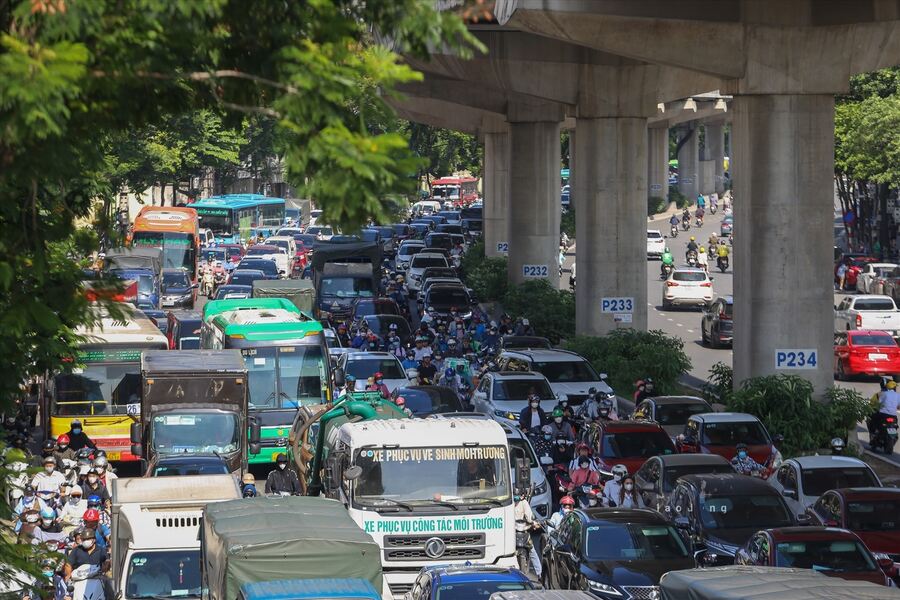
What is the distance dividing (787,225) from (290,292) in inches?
754

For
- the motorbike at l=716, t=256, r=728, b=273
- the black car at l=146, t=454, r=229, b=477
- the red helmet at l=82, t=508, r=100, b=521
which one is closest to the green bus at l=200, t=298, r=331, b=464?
the black car at l=146, t=454, r=229, b=477

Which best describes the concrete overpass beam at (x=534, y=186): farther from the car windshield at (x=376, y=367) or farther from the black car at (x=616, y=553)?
the black car at (x=616, y=553)

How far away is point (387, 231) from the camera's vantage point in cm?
9288

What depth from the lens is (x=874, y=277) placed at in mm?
62031

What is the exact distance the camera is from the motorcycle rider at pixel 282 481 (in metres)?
22.1

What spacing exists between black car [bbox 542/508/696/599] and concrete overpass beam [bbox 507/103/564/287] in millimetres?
38164

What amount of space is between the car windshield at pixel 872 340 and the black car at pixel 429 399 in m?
13.7

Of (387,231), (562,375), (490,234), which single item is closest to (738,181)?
(562,375)

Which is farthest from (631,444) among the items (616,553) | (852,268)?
(852,268)

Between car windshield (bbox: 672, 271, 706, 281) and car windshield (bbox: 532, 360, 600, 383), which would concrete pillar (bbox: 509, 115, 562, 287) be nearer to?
car windshield (bbox: 672, 271, 706, 281)

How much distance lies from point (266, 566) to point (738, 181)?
62.6 feet

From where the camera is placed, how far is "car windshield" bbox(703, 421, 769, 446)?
83.9 ft

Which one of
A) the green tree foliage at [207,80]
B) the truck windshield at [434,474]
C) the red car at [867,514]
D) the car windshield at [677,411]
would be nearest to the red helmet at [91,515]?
the truck windshield at [434,474]

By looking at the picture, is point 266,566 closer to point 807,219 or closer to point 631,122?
point 807,219
